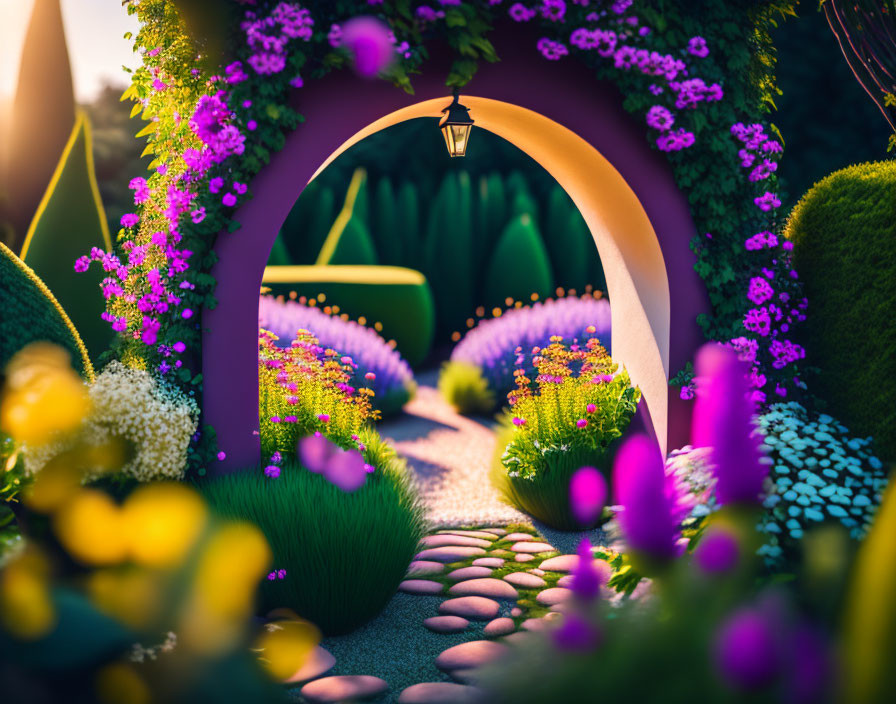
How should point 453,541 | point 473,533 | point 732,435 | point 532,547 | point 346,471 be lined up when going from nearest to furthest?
point 732,435, point 346,471, point 532,547, point 453,541, point 473,533

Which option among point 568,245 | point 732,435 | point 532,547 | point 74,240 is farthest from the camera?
point 568,245

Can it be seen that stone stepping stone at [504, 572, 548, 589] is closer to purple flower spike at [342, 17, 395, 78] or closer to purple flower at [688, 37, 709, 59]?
purple flower spike at [342, 17, 395, 78]

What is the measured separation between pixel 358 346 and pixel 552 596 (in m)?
5.12

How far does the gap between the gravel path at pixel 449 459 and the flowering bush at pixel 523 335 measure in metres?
0.58

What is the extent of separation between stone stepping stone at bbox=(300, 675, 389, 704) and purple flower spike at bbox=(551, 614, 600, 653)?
1618 millimetres

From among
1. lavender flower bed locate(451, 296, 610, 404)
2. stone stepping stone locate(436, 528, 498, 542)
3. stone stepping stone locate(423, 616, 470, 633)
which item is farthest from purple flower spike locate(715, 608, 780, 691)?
lavender flower bed locate(451, 296, 610, 404)

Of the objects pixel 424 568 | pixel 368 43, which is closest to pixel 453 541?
pixel 424 568

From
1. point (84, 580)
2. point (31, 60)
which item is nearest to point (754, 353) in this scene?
point (84, 580)

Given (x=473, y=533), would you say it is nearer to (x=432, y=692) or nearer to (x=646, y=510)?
(x=432, y=692)

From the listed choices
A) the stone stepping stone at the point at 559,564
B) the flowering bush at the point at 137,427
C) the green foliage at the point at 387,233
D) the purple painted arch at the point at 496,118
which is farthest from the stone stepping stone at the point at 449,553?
the green foliage at the point at 387,233

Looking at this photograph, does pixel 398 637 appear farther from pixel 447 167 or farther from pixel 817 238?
pixel 447 167

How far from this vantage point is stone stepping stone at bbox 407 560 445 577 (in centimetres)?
407

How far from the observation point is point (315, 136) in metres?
3.94

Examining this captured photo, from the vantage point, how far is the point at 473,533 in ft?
15.6
